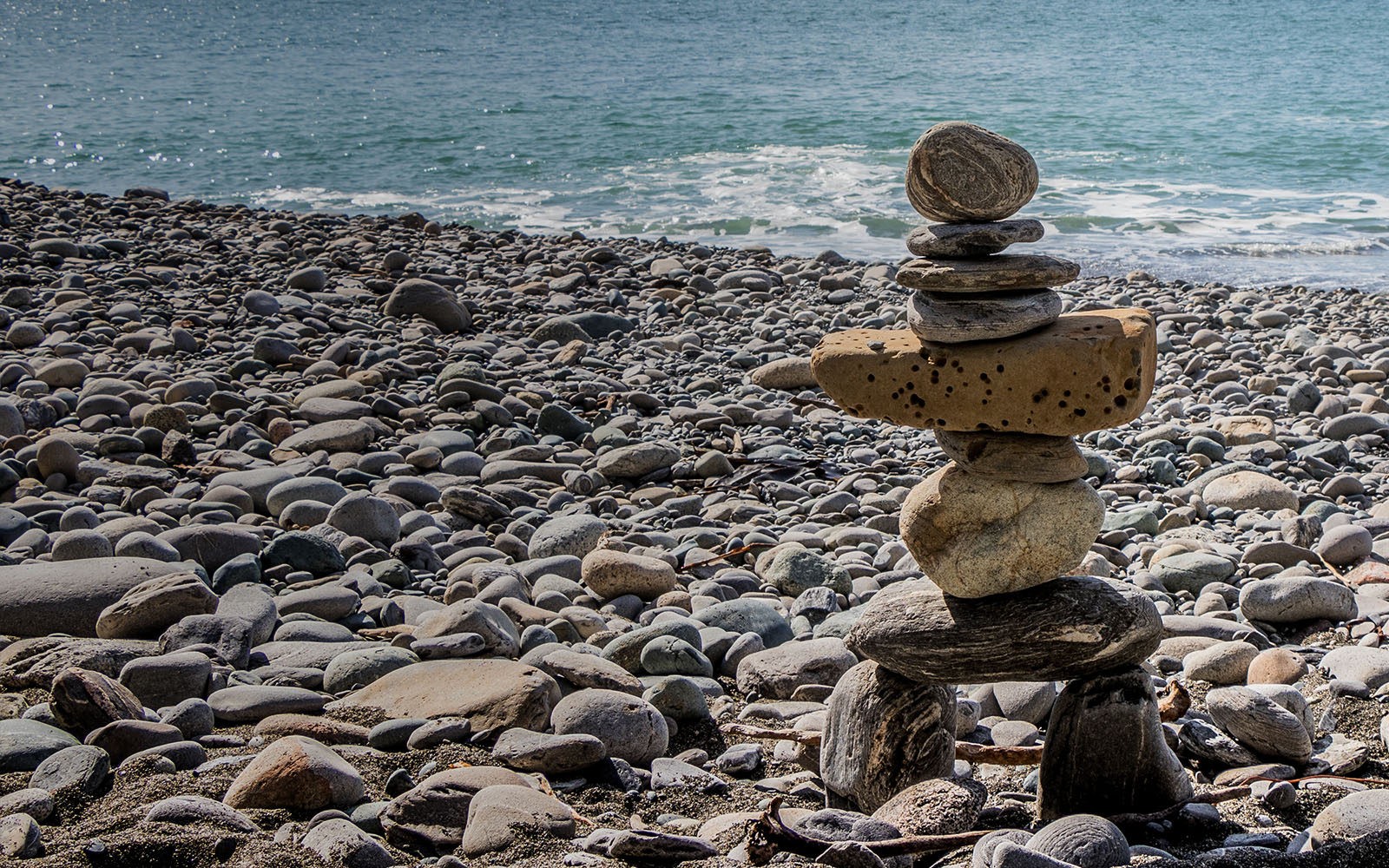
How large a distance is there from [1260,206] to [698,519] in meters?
14.0

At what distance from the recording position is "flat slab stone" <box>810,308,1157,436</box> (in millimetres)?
2654

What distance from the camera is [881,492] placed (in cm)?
611

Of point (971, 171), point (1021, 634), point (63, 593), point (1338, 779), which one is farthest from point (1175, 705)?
point (63, 593)

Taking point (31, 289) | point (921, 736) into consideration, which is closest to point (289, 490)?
point (921, 736)

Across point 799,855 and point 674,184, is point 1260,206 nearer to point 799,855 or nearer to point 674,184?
point 674,184

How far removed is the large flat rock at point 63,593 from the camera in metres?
3.97

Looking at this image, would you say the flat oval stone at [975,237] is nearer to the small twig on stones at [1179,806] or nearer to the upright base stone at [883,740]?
the upright base stone at [883,740]

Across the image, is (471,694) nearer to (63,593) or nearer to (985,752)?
(985,752)

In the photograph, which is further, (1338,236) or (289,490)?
(1338,236)

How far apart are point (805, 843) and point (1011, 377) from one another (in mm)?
1184

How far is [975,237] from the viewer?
9.18ft

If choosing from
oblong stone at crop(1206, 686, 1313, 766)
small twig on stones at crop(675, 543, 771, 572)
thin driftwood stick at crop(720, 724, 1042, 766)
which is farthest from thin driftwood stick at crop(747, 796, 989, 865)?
small twig on stones at crop(675, 543, 771, 572)

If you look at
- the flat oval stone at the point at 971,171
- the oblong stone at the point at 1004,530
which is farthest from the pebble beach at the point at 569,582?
the flat oval stone at the point at 971,171

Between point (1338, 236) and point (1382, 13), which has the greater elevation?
point (1382, 13)
